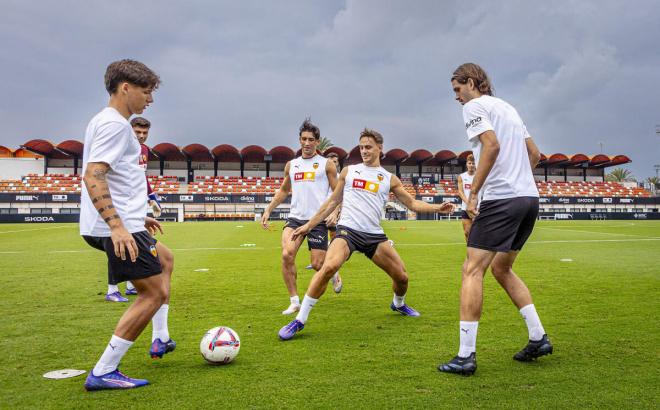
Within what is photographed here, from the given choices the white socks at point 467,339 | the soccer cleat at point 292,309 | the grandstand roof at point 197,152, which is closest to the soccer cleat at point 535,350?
the white socks at point 467,339

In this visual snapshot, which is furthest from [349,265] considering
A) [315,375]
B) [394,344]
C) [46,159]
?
[46,159]

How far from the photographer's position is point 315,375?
11.6 ft

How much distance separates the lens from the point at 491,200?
381 centimetres

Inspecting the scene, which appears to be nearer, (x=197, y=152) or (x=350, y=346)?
(x=350, y=346)

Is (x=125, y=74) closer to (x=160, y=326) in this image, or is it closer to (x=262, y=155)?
(x=160, y=326)

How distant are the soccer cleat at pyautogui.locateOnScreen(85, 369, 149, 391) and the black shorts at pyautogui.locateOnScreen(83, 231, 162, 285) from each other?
2.27ft

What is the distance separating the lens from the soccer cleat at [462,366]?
350 centimetres

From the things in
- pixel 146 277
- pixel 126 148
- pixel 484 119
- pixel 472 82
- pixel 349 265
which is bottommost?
pixel 349 265

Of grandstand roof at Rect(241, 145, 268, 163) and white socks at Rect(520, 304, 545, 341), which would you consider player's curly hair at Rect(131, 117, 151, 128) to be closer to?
white socks at Rect(520, 304, 545, 341)

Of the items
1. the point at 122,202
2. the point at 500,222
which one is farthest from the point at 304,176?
the point at 122,202

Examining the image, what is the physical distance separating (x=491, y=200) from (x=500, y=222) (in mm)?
203

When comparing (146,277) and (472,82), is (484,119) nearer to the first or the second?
(472,82)

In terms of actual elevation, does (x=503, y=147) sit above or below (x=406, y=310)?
above

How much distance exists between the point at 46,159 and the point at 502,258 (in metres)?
65.3
